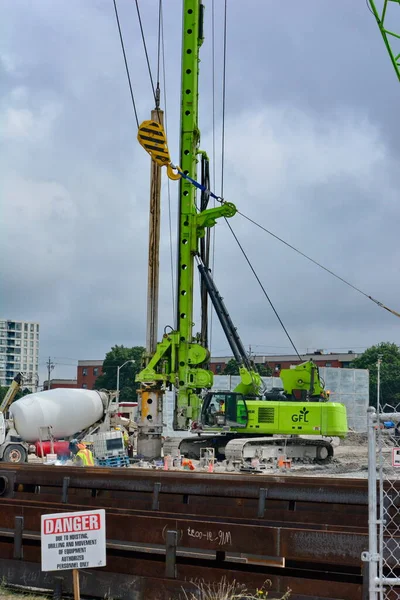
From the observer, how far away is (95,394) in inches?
1419

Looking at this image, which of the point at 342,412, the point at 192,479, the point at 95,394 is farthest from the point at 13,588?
the point at 95,394

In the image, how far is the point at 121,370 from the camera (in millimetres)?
120688

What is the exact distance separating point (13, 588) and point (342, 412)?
2308cm

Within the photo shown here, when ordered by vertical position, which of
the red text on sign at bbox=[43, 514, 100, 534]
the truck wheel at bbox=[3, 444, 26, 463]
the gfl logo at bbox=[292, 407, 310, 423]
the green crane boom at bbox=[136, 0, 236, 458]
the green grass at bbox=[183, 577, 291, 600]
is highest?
the green crane boom at bbox=[136, 0, 236, 458]

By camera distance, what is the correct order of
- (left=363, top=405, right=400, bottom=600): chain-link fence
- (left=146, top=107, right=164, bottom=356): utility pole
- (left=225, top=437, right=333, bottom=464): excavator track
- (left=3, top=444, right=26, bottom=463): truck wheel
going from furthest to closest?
(left=146, top=107, right=164, bottom=356): utility pole → (left=3, top=444, right=26, bottom=463): truck wheel → (left=225, top=437, right=333, bottom=464): excavator track → (left=363, top=405, right=400, bottom=600): chain-link fence

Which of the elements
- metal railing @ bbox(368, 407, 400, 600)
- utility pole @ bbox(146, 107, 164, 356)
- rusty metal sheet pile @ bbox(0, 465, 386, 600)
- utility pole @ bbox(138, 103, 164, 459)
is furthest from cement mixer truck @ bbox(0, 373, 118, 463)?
metal railing @ bbox(368, 407, 400, 600)

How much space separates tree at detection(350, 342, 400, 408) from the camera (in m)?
106

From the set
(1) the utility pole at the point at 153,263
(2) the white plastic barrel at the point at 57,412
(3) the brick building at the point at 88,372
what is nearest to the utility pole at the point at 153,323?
(1) the utility pole at the point at 153,263

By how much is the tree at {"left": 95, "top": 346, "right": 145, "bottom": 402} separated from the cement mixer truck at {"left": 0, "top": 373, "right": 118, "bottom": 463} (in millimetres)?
77613

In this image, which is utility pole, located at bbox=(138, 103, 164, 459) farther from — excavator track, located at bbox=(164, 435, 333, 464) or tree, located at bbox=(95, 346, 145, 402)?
tree, located at bbox=(95, 346, 145, 402)

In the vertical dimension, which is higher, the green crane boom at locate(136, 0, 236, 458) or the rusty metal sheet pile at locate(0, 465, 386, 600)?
the green crane boom at locate(136, 0, 236, 458)

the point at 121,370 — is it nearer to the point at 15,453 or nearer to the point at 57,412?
the point at 57,412

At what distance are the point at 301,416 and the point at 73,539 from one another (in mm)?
23944

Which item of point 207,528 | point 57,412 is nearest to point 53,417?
point 57,412
